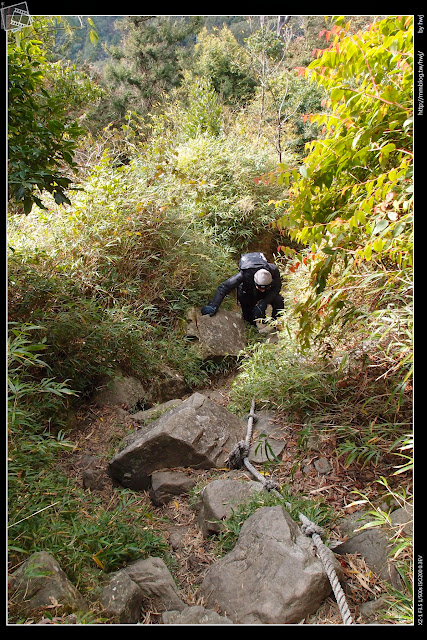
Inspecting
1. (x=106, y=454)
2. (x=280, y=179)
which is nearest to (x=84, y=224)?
(x=106, y=454)

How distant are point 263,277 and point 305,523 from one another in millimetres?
3361

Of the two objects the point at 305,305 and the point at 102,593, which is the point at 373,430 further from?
the point at 102,593

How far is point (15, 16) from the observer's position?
4.62ft

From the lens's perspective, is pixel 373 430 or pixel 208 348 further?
pixel 208 348

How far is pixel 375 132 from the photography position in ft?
6.23

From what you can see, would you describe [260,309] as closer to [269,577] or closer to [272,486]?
[272,486]

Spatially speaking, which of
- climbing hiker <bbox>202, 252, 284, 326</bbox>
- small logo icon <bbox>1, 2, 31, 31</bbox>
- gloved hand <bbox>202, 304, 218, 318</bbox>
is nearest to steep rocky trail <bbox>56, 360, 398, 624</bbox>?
gloved hand <bbox>202, 304, 218, 318</bbox>

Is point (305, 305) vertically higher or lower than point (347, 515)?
higher

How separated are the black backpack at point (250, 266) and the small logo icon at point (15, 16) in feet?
13.6

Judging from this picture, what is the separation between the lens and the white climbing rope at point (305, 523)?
1.69 m

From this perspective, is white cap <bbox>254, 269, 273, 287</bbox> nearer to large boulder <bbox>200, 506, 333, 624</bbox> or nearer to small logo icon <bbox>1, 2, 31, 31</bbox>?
large boulder <bbox>200, 506, 333, 624</bbox>

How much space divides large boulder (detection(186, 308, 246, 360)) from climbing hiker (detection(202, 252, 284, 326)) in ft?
0.48

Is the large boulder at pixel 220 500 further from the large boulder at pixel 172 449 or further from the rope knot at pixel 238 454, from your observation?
the large boulder at pixel 172 449
